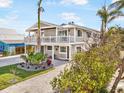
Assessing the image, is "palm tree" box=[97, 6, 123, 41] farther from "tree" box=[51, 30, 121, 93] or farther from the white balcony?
"tree" box=[51, 30, 121, 93]

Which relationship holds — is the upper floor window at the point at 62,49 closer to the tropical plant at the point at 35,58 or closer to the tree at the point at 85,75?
the tropical plant at the point at 35,58

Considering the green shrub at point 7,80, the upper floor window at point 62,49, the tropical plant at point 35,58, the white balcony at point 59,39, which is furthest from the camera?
the upper floor window at point 62,49

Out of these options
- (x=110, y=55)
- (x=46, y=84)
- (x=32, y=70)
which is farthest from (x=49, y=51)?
(x=110, y=55)

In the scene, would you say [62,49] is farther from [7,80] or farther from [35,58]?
[7,80]

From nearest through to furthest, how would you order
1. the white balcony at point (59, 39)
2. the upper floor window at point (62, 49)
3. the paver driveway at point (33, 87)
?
the paver driveway at point (33, 87) → the white balcony at point (59, 39) → the upper floor window at point (62, 49)

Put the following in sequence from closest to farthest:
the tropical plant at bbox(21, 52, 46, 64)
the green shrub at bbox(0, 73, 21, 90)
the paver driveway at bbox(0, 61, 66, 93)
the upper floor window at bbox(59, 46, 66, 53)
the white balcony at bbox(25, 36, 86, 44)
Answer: the paver driveway at bbox(0, 61, 66, 93) < the green shrub at bbox(0, 73, 21, 90) < the tropical plant at bbox(21, 52, 46, 64) < the white balcony at bbox(25, 36, 86, 44) < the upper floor window at bbox(59, 46, 66, 53)

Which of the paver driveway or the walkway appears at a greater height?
the walkway

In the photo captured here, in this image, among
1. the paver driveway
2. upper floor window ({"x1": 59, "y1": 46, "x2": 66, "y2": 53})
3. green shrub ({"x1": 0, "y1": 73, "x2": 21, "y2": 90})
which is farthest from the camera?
upper floor window ({"x1": 59, "y1": 46, "x2": 66, "y2": 53})

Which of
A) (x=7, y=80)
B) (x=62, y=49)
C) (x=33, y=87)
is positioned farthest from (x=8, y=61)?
(x=33, y=87)

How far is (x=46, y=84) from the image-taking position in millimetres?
18953

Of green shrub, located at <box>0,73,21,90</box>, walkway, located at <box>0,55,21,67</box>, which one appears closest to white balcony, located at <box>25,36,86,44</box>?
walkway, located at <box>0,55,21,67</box>

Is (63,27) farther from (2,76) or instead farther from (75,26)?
(2,76)

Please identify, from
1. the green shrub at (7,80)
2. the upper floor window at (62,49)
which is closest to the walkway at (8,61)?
the upper floor window at (62,49)

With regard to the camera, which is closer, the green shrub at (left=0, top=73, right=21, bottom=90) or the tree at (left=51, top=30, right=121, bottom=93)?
the tree at (left=51, top=30, right=121, bottom=93)
